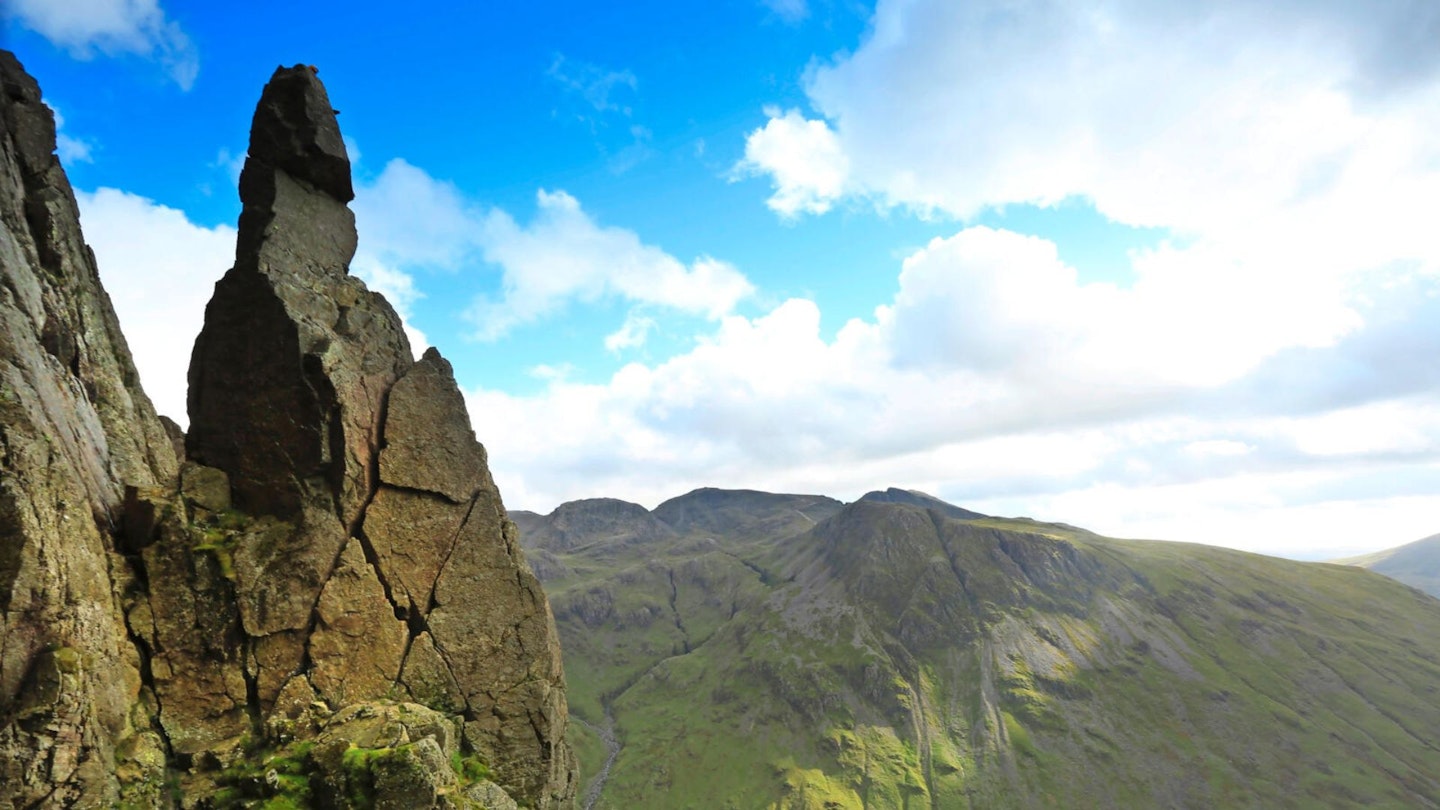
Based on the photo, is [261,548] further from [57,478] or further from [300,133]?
[300,133]

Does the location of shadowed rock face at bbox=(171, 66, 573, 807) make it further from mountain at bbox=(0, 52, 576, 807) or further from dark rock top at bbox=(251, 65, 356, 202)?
dark rock top at bbox=(251, 65, 356, 202)

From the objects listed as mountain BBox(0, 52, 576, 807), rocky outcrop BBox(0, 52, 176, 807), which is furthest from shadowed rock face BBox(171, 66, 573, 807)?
rocky outcrop BBox(0, 52, 176, 807)

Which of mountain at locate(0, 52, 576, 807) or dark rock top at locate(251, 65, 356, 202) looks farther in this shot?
dark rock top at locate(251, 65, 356, 202)

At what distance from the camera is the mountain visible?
1900 cm

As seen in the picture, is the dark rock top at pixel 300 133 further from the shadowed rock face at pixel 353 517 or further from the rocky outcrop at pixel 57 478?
the rocky outcrop at pixel 57 478

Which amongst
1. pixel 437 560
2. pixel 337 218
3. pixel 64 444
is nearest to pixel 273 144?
pixel 337 218

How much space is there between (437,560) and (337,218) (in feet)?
62.6

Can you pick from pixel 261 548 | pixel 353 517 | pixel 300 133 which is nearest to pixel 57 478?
pixel 261 548

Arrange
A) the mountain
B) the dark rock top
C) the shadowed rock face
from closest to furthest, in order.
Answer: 1. the mountain
2. the shadowed rock face
3. the dark rock top

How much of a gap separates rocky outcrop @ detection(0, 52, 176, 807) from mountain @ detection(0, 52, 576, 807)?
0.27ft

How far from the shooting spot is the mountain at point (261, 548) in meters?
19.0

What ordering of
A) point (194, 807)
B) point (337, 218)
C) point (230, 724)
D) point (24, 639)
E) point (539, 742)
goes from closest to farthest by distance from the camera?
1. point (24, 639)
2. point (194, 807)
3. point (230, 724)
4. point (539, 742)
5. point (337, 218)

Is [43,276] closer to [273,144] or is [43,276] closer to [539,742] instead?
[273,144]

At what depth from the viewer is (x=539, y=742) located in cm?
2691
